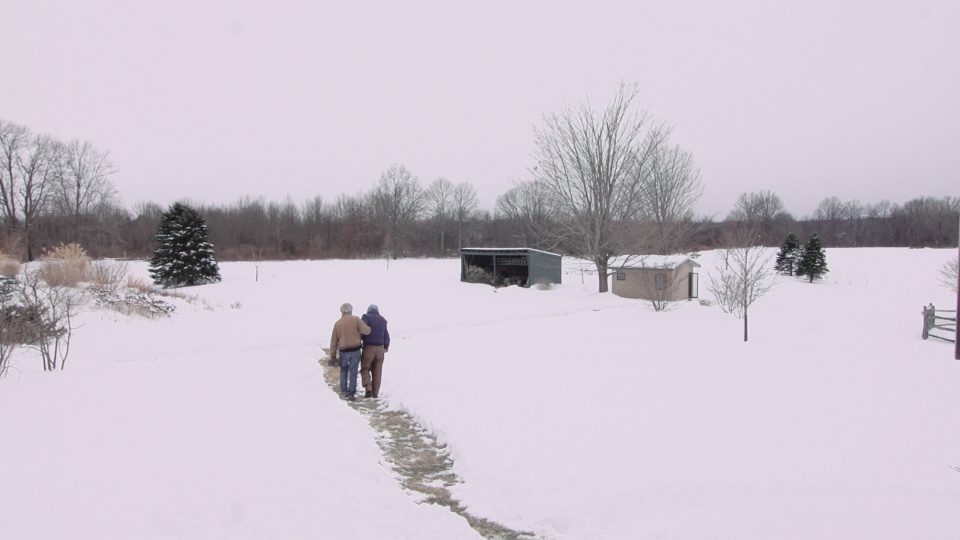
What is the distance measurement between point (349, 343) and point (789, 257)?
42621 mm

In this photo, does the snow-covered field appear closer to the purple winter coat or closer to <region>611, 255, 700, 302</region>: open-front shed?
the purple winter coat

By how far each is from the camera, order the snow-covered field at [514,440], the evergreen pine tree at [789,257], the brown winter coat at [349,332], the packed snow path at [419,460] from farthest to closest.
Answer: the evergreen pine tree at [789,257]
the brown winter coat at [349,332]
the packed snow path at [419,460]
the snow-covered field at [514,440]

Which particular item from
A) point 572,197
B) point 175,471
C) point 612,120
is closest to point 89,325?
point 175,471

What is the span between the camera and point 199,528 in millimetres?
4066

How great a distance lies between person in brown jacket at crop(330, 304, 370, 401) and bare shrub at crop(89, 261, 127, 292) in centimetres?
1477

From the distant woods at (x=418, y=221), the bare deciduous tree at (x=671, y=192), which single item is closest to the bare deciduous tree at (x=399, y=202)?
the distant woods at (x=418, y=221)

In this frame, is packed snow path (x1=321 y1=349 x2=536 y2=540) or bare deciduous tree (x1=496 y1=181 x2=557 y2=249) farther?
bare deciduous tree (x1=496 y1=181 x2=557 y2=249)

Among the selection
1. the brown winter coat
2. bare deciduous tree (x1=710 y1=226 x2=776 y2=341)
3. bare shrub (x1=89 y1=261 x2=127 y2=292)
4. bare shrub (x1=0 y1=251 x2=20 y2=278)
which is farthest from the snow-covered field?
bare shrub (x1=0 y1=251 x2=20 y2=278)

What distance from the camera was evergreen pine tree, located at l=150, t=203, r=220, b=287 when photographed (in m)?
31.2

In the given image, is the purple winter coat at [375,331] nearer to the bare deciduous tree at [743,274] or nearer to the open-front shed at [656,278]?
the bare deciduous tree at [743,274]

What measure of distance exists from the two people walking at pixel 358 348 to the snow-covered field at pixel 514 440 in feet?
1.64

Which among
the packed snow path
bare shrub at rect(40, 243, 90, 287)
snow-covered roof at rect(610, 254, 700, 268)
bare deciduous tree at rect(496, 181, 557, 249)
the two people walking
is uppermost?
bare deciduous tree at rect(496, 181, 557, 249)

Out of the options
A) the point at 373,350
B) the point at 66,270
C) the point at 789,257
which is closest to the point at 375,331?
the point at 373,350

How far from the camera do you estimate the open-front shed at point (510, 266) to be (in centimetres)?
2895
